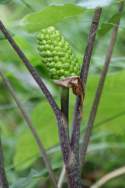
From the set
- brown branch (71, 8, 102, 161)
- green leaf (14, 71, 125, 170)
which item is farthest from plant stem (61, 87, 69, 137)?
green leaf (14, 71, 125, 170)

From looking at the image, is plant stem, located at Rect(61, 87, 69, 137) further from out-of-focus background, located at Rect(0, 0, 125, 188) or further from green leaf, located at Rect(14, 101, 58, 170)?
green leaf, located at Rect(14, 101, 58, 170)

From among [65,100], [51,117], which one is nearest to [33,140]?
[51,117]

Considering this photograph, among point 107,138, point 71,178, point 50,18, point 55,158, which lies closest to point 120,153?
point 107,138

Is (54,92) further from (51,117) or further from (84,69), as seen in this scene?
(84,69)

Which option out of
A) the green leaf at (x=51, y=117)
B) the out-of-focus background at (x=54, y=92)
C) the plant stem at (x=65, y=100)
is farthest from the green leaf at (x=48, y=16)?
the green leaf at (x=51, y=117)

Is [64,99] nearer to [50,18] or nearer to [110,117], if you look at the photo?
[50,18]

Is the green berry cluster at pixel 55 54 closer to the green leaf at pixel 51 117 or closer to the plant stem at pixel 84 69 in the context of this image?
the plant stem at pixel 84 69

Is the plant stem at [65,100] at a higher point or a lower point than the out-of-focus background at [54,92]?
higher
